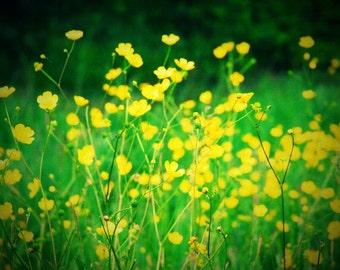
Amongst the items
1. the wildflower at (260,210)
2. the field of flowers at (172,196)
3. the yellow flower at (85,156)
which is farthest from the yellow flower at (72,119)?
the wildflower at (260,210)

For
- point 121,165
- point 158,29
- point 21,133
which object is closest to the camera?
point 21,133

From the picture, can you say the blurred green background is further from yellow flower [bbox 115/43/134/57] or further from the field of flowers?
yellow flower [bbox 115/43/134/57]

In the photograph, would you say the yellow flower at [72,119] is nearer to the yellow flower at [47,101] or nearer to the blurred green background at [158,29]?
the yellow flower at [47,101]

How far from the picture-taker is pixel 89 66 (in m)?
4.11

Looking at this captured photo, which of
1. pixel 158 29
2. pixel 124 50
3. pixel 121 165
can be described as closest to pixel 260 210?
pixel 121 165

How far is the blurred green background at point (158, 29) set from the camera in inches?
165

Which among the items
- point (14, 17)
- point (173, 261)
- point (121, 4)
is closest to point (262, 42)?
point (121, 4)

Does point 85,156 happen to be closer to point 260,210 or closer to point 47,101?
point 47,101

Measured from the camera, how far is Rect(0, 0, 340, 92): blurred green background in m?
4.19

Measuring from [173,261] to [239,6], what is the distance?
3.94 metres

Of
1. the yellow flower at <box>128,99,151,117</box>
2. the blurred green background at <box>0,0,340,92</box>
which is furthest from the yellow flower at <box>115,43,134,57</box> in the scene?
the blurred green background at <box>0,0,340,92</box>

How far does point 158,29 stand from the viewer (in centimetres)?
465

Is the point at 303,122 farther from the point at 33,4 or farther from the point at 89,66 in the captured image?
the point at 33,4

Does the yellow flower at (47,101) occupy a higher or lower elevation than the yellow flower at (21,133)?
higher
